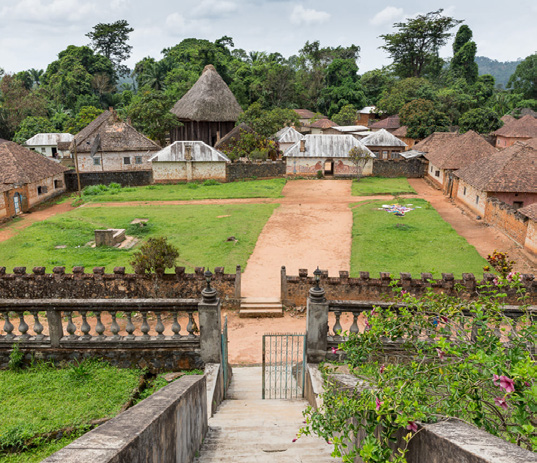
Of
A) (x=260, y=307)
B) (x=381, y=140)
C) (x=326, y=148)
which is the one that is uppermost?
(x=381, y=140)

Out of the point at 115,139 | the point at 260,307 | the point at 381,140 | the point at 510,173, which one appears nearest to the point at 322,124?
the point at 381,140

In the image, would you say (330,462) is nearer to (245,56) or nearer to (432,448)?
(432,448)

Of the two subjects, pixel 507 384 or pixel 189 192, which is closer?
pixel 507 384

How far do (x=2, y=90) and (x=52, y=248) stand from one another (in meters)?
58.6

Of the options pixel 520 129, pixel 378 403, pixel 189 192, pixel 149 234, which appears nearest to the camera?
pixel 378 403

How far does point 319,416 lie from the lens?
4.43 meters

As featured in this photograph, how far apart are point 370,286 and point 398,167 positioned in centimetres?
3169

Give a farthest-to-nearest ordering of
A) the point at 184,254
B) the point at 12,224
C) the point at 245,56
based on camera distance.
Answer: the point at 245,56, the point at 12,224, the point at 184,254

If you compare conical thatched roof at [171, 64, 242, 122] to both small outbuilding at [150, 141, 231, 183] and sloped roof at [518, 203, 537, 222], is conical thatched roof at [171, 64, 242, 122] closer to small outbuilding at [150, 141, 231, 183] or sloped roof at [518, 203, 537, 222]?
→ small outbuilding at [150, 141, 231, 183]

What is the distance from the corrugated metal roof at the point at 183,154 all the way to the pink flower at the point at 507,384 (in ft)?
127

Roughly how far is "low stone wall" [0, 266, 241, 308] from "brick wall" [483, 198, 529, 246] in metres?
15.7

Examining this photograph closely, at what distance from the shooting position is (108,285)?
16.0m

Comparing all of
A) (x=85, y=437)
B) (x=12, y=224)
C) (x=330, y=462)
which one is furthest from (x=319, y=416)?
(x=12, y=224)

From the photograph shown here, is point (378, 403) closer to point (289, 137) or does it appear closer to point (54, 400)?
point (54, 400)
